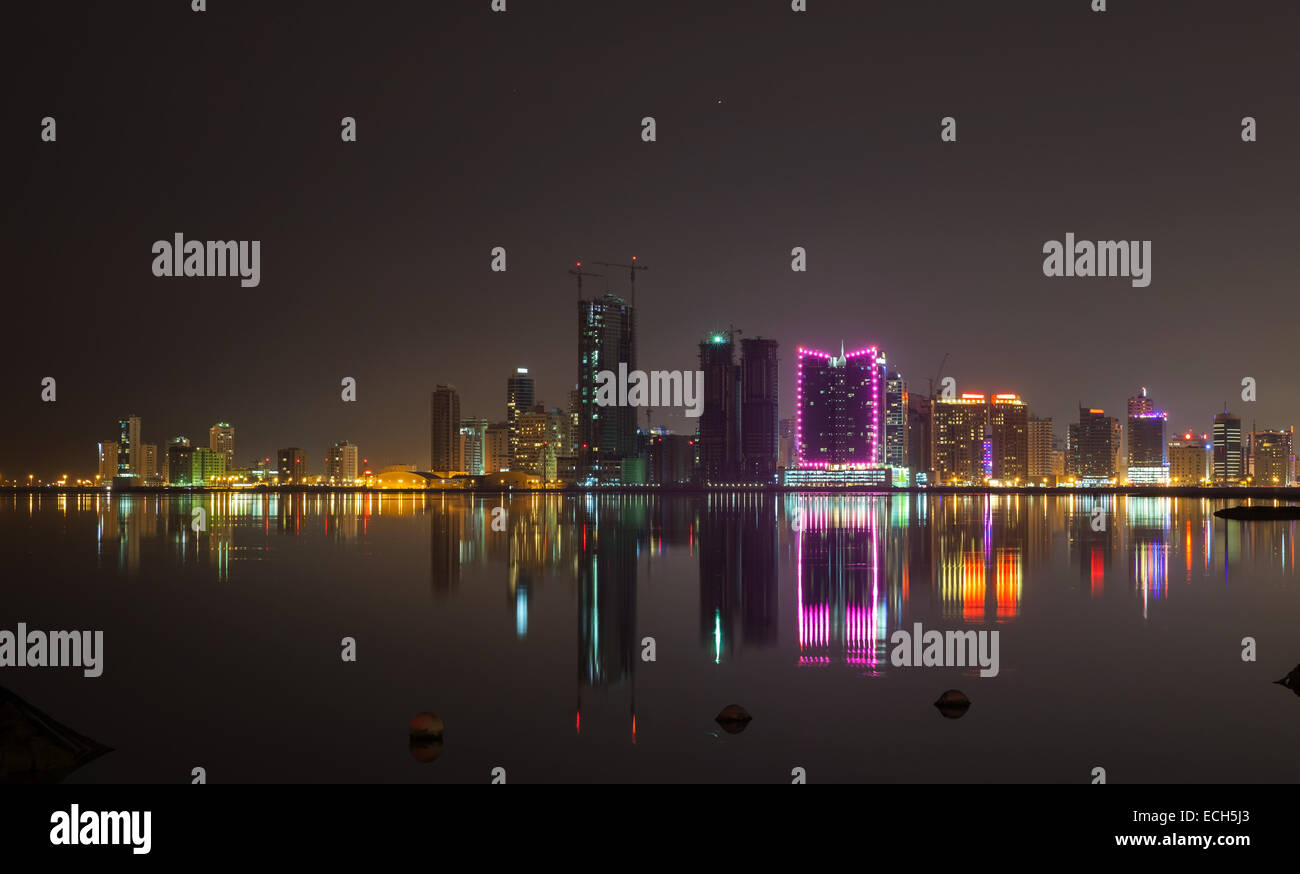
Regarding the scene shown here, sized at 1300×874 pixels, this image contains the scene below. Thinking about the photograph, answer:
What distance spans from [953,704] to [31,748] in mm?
13943

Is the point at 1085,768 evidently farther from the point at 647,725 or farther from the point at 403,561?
the point at 403,561

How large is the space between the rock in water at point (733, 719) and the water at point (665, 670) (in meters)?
0.18

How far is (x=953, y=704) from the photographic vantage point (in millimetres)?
15922

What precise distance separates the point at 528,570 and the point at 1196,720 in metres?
27.3

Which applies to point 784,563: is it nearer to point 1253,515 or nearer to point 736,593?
point 736,593

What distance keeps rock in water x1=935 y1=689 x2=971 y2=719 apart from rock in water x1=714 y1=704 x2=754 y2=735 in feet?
11.2

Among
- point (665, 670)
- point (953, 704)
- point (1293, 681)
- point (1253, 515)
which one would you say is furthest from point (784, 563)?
point (1253, 515)

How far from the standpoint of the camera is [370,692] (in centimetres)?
1786

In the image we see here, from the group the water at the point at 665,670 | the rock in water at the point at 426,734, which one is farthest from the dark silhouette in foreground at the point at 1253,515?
the rock in water at the point at 426,734

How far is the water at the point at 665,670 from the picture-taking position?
1344cm

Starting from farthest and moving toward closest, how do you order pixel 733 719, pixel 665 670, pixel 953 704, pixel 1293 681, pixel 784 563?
1. pixel 784 563
2. pixel 665 670
3. pixel 1293 681
4. pixel 953 704
5. pixel 733 719

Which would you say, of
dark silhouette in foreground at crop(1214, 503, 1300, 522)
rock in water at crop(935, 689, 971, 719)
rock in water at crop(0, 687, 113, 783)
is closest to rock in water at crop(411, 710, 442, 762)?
rock in water at crop(0, 687, 113, 783)
